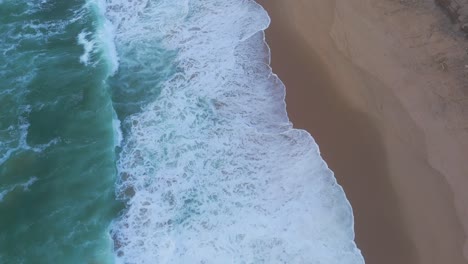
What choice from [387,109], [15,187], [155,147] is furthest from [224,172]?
[15,187]

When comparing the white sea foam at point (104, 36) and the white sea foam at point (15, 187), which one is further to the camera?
the white sea foam at point (104, 36)

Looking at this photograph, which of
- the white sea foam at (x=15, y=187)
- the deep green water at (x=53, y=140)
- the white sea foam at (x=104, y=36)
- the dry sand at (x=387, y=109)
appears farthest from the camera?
the white sea foam at (x=104, y=36)

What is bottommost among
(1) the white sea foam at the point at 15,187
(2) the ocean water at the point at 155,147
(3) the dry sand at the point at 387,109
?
(1) the white sea foam at the point at 15,187

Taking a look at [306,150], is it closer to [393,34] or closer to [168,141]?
[168,141]

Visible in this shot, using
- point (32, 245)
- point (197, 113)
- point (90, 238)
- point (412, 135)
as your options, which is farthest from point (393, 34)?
point (32, 245)

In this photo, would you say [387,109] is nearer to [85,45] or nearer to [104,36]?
[104,36]

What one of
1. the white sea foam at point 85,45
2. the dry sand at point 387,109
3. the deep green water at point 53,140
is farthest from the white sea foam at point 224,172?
the white sea foam at point 85,45

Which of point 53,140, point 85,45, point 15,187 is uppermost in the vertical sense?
point 85,45

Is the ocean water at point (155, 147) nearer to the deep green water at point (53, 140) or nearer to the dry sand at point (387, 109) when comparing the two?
the deep green water at point (53, 140)
